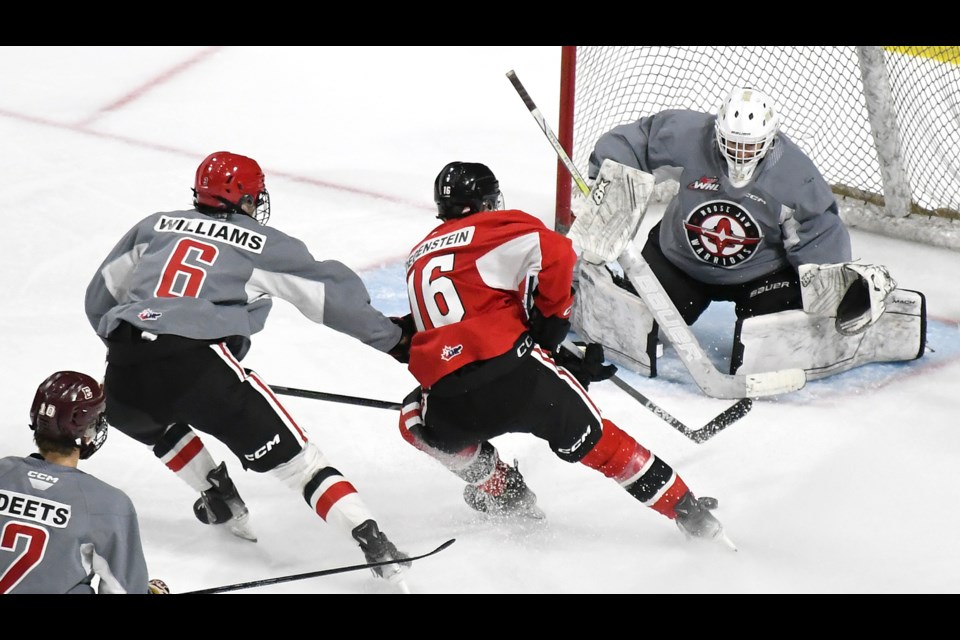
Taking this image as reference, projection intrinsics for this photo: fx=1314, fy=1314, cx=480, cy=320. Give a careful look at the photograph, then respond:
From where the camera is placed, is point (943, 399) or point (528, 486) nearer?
point (528, 486)

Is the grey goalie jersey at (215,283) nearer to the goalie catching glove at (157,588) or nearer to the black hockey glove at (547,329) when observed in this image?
the black hockey glove at (547,329)

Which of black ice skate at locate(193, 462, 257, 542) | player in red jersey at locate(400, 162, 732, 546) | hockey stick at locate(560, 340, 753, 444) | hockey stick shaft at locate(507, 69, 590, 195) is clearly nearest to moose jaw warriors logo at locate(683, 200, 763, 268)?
hockey stick shaft at locate(507, 69, 590, 195)

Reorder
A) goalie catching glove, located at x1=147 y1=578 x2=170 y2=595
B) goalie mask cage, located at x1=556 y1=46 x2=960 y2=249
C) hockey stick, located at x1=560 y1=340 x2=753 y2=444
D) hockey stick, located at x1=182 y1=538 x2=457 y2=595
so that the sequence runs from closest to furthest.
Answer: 1. goalie catching glove, located at x1=147 y1=578 x2=170 y2=595
2. hockey stick, located at x1=182 y1=538 x2=457 y2=595
3. hockey stick, located at x1=560 y1=340 x2=753 y2=444
4. goalie mask cage, located at x1=556 y1=46 x2=960 y2=249

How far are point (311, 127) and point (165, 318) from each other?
328cm

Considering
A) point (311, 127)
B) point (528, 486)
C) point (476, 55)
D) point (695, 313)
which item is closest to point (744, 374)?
point (695, 313)

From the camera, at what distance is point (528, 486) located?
329 centimetres

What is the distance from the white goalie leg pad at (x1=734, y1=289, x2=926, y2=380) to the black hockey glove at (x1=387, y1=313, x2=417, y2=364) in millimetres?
1103

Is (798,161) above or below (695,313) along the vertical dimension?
above

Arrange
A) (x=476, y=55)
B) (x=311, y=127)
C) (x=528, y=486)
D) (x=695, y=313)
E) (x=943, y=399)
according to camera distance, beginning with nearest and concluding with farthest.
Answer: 1. (x=528, y=486)
2. (x=943, y=399)
3. (x=695, y=313)
4. (x=311, y=127)
5. (x=476, y=55)

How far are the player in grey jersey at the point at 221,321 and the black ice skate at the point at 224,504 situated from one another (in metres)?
0.20

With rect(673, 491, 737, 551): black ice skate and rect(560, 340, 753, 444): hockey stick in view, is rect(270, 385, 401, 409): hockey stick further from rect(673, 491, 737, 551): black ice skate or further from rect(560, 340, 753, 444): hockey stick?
rect(673, 491, 737, 551): black ice skate

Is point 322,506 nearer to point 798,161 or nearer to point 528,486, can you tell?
point 528,486

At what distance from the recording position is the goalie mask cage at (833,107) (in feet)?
15.1

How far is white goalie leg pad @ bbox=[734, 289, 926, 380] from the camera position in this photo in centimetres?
371
